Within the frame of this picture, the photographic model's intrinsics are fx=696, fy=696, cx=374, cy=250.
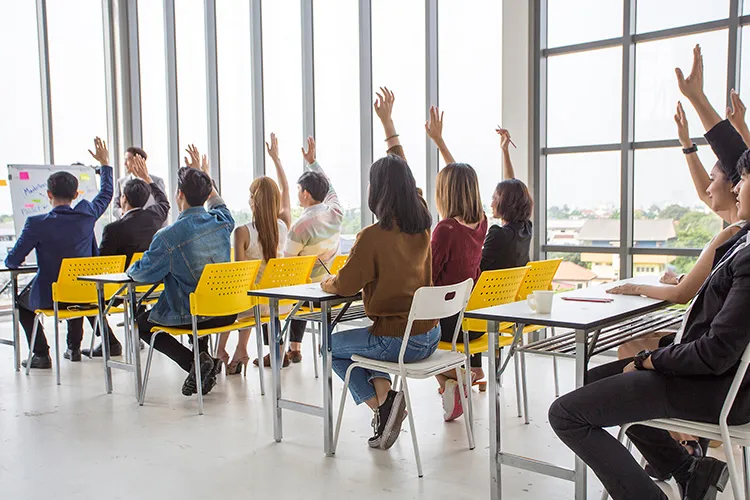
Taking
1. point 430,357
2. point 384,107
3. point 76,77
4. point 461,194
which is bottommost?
A: point 430,357

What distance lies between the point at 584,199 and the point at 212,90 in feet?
14.5

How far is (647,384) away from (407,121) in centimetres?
448

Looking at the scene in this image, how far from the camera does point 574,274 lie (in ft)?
17.7

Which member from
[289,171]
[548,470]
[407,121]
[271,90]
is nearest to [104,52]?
[271,90]

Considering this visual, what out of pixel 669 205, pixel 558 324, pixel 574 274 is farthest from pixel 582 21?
pixel 558 324

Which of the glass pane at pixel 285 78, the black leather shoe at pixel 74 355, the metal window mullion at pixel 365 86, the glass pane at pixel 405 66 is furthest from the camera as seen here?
the glass pane at pixel 285 78

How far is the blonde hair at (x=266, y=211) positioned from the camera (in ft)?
14.8

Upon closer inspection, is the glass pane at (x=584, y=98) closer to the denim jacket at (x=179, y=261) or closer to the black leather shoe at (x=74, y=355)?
the denim jacket at (x=179, y=261)

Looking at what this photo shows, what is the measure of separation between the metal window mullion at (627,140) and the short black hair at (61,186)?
4017 mm

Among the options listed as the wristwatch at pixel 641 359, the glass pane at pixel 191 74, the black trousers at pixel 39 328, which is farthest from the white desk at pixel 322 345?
the glass pane at pixel 191 74

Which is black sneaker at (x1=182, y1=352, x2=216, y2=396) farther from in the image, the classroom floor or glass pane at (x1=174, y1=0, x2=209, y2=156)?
glass pane at (x1=174, y1=0, x2=209, y2=156)

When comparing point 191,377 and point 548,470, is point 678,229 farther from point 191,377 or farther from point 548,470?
point 191,377

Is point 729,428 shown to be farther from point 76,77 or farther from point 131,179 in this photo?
point 76,77

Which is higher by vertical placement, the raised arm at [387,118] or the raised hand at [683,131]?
the raised arm at [387,118]
